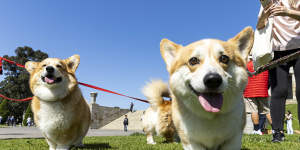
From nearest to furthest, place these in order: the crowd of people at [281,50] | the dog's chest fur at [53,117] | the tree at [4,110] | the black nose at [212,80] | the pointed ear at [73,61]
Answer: the black nose at [212,80], the dog's chest fur at [53,117], the crowd of people at [281,50], the pointed ear at [73,61], the tree at [4,110]

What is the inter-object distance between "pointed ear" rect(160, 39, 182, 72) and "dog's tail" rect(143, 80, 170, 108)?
198 cm

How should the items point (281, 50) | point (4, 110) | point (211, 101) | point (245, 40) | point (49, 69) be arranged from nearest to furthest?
point (211, 101) < point (245, 40) < point (49, 69) < point (281, 50) < point (4, 110)

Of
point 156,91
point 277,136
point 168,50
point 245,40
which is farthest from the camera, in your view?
point 156,91

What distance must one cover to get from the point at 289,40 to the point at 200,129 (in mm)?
2677

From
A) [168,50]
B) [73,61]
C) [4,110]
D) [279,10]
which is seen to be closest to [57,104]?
[73,61]

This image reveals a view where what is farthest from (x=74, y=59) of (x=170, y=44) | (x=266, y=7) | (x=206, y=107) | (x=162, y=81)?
(x=266, y=7)

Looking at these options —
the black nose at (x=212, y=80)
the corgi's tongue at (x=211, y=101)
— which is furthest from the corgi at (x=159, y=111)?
the black nose at (x=212, y=80)

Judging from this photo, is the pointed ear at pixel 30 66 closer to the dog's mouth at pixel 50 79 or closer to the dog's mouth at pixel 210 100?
the dog's mouth at pixel 50 79

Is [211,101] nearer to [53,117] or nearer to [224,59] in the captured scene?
[224,59]

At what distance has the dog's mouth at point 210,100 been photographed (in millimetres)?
1857

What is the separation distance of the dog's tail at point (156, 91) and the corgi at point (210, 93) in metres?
2.20

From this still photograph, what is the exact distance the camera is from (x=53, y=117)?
10.3 feet

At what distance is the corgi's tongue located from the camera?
185 centimetres

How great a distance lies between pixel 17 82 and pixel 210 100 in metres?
41.6
